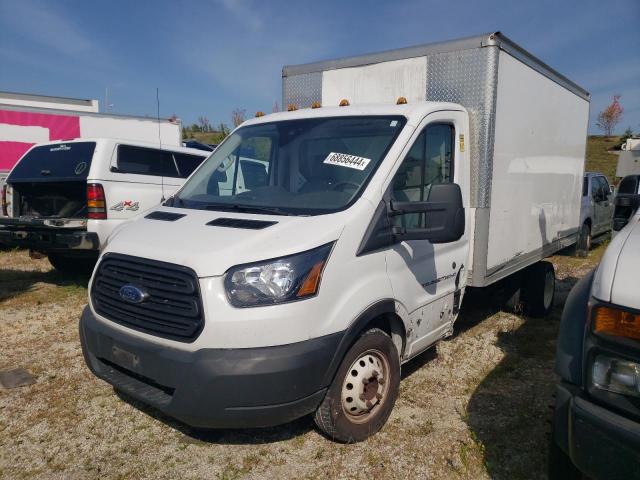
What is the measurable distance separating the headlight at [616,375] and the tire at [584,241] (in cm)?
925

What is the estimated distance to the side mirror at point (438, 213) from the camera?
3.04 metres

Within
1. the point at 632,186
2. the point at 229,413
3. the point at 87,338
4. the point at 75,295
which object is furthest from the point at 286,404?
the point at 75,295

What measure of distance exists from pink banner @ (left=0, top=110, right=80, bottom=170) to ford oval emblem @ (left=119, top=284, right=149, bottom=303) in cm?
941

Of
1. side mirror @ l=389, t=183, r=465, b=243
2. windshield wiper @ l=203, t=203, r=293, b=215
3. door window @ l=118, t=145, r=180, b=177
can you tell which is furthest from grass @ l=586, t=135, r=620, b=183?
windshield wiper @ l=203, t=203, r=293, b=215

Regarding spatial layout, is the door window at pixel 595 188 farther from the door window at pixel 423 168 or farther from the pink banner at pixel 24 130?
the pink banner at pixel 24 130

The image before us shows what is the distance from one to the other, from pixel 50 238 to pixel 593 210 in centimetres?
1101

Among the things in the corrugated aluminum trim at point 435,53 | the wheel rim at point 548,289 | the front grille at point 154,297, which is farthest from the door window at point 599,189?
the front grille at point 154,297

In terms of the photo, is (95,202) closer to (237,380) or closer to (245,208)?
(245,208)

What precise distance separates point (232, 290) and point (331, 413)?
1.01 m

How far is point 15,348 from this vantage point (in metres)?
4.80

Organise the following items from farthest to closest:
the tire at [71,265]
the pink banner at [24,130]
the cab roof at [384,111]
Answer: the pink banner at [24,130] → the tire at [71,265] → the cab roof at [384,111]

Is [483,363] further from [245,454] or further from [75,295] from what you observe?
[75,295]

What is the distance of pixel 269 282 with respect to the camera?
256 cm

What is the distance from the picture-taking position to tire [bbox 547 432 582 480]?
8.27 ft
